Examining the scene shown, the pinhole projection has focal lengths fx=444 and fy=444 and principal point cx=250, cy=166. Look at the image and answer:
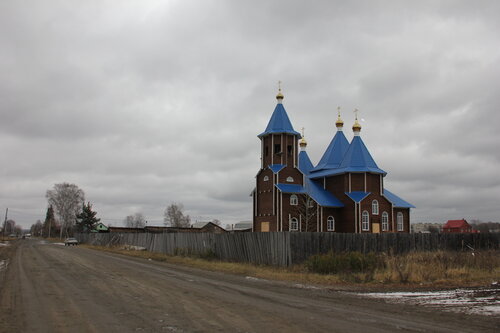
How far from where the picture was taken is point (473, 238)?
103 feet

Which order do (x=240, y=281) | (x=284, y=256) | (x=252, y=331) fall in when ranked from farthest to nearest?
(x=284, y=256)
(x=240, y=281)
(x=252, y=331)

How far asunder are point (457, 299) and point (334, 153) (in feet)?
123

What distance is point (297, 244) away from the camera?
21.1 meters

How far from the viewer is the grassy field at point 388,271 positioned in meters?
15.6

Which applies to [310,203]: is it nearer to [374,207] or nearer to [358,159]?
[374,207]

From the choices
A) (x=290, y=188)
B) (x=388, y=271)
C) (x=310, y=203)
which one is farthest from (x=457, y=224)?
(x=388, y=271)

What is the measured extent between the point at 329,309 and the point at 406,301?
274 centimetres

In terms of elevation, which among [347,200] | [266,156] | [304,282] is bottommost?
[304,282]

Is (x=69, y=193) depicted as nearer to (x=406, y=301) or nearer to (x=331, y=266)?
(x=331, y=266)

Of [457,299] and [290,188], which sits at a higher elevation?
[290,188]

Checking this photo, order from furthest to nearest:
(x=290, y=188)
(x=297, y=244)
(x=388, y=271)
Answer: (x=290, y=188) < (x=297, y=244) < (x=388, y=271)

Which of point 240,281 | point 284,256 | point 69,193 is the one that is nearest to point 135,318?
point 240,281

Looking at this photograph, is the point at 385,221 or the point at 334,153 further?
the point at 334,153

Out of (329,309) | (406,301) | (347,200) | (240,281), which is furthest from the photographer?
(347,200)
